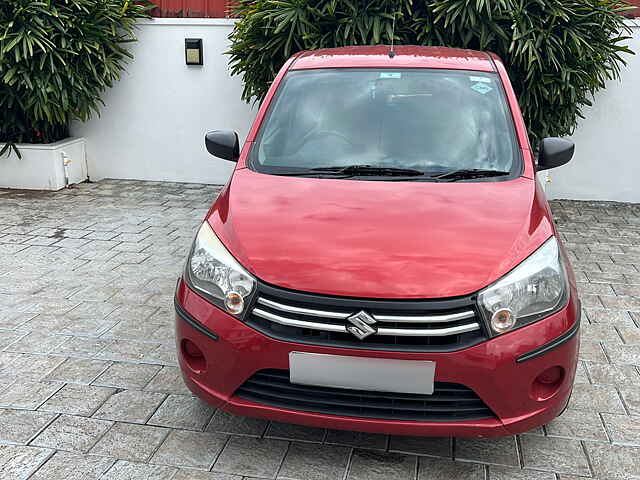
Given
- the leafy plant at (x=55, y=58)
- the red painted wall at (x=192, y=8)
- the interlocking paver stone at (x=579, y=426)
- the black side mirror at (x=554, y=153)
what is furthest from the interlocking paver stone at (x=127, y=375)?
the red painted wall at (x=192, y=8)

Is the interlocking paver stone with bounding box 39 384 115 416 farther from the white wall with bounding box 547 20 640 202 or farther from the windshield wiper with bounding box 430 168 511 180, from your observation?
the white wall with bounding box 547 20 640 202

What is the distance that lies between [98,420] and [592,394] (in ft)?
7.71

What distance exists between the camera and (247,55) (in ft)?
22.0

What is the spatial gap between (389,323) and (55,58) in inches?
228

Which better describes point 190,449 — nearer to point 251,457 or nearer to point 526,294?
point 251,457

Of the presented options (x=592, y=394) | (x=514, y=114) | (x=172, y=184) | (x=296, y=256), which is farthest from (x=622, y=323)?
(x=172, y=184)

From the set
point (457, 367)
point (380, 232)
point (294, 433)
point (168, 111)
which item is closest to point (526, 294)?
point (457, 367)

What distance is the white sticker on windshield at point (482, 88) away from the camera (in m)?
3.58

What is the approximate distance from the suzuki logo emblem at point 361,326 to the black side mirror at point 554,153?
1.77 meters

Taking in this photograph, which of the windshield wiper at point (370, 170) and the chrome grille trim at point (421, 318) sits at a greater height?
the windshield wiper at point (370, 170)

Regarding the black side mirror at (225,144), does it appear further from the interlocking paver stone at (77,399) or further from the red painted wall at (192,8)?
the red painted wall at (192,8)

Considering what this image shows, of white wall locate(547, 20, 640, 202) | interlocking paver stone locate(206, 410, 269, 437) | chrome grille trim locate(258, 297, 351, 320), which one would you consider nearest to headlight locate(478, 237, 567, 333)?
chrome grille trim locate(258, 297, 351, 320)

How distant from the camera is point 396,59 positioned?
3785 mm

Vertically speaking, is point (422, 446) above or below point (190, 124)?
below
